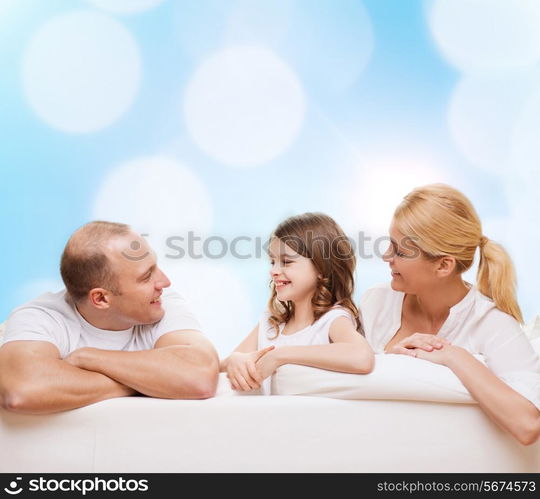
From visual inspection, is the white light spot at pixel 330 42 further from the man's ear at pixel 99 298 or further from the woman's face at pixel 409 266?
the man's ear at pixel 99 298

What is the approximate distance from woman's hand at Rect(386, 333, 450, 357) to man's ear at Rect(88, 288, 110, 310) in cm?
81

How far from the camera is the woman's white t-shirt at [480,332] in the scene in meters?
1.75

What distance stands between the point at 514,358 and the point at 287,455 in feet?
2.15

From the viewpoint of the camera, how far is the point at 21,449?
164 cm

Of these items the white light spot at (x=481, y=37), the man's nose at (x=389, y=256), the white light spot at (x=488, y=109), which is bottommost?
the man's nose at (x=389, y=256)

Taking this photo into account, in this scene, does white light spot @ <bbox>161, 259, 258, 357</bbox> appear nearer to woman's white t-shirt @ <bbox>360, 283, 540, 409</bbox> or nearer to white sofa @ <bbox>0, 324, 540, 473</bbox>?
woman's white t-shirt @ <bbox>360, 283, 540, 409</bbox>

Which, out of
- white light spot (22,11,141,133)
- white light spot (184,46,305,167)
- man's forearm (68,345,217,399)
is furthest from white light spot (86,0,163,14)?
man's forearm (68,345,217,399)

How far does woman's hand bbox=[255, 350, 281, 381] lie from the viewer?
1.78 metres

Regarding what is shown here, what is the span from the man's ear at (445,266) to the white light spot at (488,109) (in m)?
1.94

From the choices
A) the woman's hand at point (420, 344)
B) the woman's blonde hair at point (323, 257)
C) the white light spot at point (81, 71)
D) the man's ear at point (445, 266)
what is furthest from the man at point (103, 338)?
the white light spot at point (81, 71)

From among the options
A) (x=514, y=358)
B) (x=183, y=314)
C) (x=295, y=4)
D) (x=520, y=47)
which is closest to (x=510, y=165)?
(x=520, y=47)

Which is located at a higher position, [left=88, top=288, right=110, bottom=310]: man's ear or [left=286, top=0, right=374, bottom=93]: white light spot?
[left=286, top=0, right=374, bottom=93]: white light spot

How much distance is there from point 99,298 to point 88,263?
10cm
